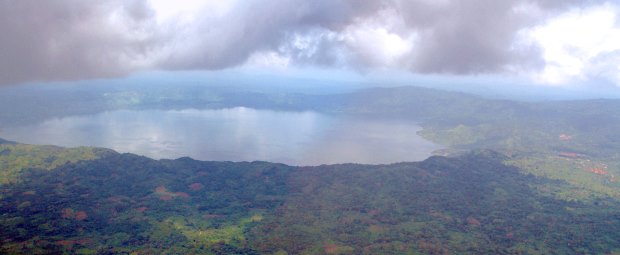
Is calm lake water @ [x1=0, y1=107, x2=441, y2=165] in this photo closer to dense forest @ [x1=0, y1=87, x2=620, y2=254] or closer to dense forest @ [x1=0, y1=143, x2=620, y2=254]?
dense forest @ [x1=0, y1=87, x2=620, y2=254]

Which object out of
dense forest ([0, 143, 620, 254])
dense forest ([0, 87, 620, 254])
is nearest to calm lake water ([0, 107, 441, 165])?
dense forest ([0, 87, 620, 254])

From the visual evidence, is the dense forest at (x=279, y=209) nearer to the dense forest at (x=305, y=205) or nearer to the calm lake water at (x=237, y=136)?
the dense forest at (x=305, y=205)

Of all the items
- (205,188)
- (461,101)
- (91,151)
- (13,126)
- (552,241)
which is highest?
(461,101)

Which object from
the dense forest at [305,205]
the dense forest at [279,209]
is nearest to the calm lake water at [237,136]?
the dense forest at [305,205]

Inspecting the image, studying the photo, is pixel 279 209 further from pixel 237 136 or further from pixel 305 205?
pixel 237 136

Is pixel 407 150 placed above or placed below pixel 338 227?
above

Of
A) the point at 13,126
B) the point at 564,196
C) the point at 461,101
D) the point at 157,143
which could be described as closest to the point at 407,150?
the point at 564,196

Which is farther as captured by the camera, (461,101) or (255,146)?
(461,101)

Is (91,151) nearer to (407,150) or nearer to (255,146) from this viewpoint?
(255,146)
